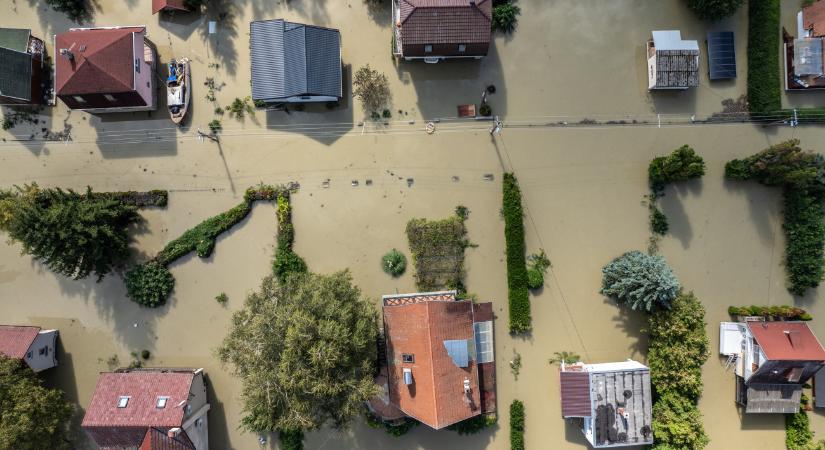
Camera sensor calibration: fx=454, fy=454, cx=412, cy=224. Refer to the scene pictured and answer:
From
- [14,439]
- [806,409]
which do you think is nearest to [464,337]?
[806,409]

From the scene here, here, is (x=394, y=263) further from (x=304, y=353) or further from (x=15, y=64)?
(x=15, y=64)

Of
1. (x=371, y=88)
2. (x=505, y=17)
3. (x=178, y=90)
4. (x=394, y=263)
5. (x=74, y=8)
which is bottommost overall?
(x=394, y=263)

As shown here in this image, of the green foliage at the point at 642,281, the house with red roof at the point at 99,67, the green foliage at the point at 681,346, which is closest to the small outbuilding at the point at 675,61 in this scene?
the green foliage at the point at 642,281

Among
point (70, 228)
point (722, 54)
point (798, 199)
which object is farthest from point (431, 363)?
point (722, 54)

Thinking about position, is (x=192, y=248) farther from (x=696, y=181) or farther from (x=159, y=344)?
(x=696, y=181)

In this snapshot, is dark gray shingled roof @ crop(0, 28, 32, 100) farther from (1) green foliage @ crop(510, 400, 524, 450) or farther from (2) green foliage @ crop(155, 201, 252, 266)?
(1) green foliage @ crop(510, 400, 524, 450)

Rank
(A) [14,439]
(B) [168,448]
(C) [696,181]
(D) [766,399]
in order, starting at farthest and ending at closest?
(C) [696,181]
(D) [766,399]
(B) [168,448]
(A) [14,439]
